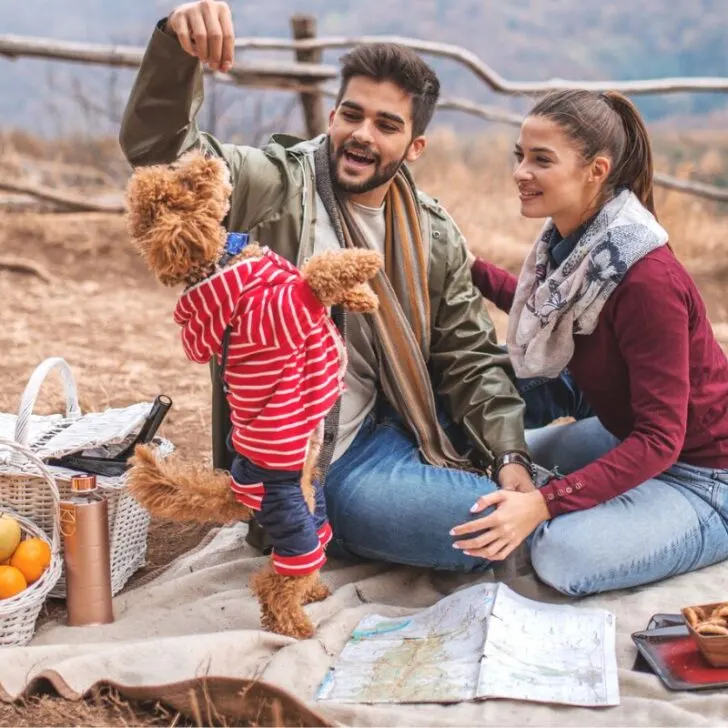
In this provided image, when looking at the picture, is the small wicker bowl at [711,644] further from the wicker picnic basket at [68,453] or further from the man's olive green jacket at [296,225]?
the wicker picnic basket at [68,453]

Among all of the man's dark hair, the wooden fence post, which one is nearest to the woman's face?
the man's dark hair

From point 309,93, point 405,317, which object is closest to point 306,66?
point 309,93

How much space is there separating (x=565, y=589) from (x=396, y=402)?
739mm

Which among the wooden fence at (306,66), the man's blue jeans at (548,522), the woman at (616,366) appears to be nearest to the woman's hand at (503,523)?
the woman at (616,366)

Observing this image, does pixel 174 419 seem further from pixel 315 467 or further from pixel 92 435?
pixel 315 467

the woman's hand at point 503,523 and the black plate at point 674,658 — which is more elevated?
the woman's hand at point 503,523

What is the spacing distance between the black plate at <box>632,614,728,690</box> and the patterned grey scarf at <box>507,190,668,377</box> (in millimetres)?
782

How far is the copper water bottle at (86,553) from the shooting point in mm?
2582

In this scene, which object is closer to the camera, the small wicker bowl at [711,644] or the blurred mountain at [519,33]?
the small wicker bowl at [711,644]

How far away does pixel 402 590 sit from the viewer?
2902 mm

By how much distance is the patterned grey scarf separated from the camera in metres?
2.65

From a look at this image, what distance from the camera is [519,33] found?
120ft

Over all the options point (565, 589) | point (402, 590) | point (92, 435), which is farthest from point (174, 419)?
point (565, 589)

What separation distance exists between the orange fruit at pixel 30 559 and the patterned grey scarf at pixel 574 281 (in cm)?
145
